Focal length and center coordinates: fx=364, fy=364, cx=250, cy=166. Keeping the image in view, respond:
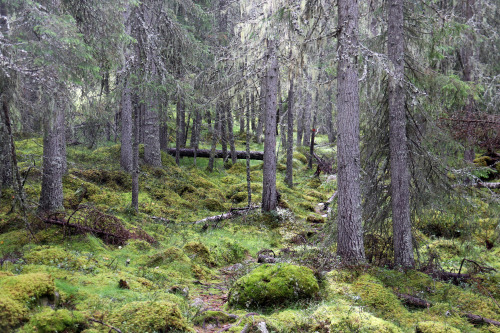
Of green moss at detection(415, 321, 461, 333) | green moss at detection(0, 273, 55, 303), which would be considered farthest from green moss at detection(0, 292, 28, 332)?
green moss at detection(415, 321, 461, 333)

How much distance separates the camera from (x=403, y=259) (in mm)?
7996

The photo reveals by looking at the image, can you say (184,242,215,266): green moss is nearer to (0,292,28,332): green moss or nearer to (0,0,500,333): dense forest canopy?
(0,0,500,333): dense forest canopy

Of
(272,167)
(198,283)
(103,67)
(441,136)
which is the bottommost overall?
(198,283)

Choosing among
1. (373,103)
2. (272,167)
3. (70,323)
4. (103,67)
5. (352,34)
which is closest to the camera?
(70,323)

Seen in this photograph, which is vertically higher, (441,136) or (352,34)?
(352,34)

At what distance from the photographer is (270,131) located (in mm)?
13555

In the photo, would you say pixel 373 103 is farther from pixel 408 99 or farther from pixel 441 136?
pixel 441 136

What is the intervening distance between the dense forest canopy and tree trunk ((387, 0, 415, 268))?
29 millimetres

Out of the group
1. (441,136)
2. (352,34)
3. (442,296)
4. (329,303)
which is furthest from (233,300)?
(441,136)

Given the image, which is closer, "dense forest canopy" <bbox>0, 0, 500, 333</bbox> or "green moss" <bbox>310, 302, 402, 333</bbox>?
"green moss" <bbox>310, 302, 402, 333</bbox>

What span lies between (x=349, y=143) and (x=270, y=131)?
633 cm

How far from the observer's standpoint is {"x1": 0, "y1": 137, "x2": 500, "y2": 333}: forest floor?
4449 millimetres

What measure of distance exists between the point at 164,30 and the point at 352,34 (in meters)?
9.41

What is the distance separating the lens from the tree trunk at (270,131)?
13.4 m
